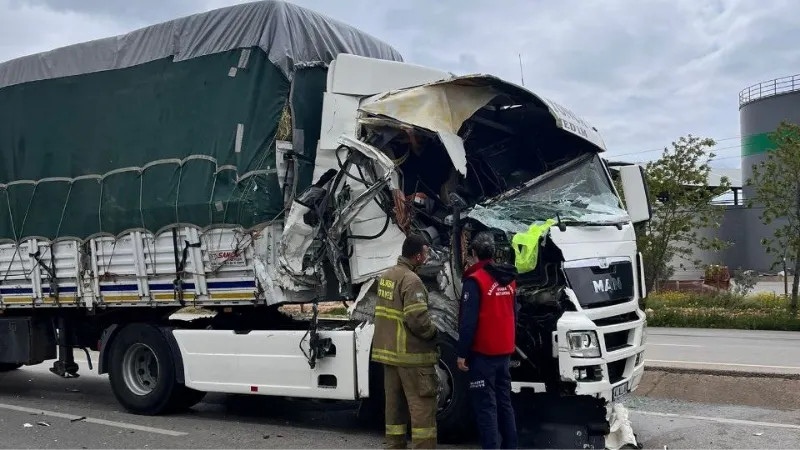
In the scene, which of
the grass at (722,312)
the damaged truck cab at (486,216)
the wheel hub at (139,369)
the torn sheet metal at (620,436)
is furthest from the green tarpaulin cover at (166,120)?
the grass at (722,312)

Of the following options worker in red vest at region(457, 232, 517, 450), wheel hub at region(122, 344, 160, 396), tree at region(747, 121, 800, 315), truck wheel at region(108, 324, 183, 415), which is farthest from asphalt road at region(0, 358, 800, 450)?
tree at region(747, 121, 800, 315)

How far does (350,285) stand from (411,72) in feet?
6.87

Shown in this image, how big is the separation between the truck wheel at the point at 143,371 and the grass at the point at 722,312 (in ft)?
45.9

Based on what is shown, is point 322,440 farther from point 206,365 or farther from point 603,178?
point 603,178

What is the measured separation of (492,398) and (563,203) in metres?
A: 2.01

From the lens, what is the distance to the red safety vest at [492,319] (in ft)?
18.0

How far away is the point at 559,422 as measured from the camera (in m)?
6.11

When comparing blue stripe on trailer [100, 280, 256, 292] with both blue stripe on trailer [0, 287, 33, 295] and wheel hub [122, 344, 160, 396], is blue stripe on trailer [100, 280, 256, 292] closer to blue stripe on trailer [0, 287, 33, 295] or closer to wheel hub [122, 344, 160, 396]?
wheel hub [122, 344, 160, 396]

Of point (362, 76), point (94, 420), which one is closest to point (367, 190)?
point (362, 76)

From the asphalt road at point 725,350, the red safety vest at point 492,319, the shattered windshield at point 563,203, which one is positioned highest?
the shattered windshield at point 563,203

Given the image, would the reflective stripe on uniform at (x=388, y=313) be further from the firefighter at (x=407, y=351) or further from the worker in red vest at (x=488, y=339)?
the worker in red vest at (x=488, y=339)

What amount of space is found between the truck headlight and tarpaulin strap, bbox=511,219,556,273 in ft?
1.96

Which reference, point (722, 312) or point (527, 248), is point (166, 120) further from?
point (722, 312)

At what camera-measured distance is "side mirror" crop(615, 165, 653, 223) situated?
747cm
